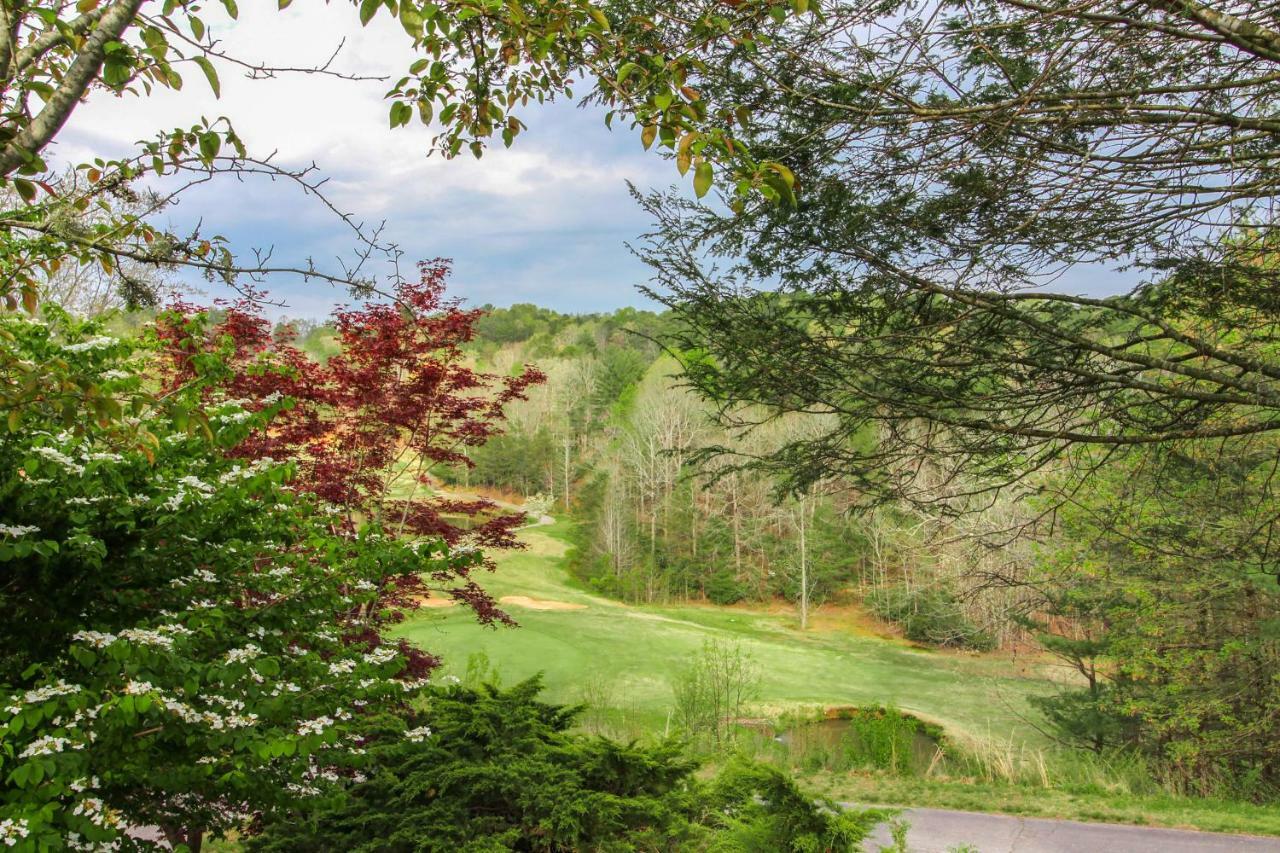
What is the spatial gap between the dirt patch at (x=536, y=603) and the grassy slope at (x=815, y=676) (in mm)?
756

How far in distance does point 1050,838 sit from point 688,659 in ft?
44.7

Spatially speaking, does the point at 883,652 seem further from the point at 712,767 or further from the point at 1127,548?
the point at 712,767

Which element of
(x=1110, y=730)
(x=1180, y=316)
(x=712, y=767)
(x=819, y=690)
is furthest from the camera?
(x=819, y=690)

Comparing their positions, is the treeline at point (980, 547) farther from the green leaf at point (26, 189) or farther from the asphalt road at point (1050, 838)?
the green leaf at point (26, 189)

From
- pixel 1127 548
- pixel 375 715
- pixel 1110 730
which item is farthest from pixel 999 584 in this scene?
pixel 1110 730

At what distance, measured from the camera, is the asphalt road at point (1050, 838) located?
594 cm

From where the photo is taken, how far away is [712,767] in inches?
347

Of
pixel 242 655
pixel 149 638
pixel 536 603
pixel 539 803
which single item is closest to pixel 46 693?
pixel 149 638

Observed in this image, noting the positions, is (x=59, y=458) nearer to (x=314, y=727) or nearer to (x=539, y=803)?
(x=314, y=727)

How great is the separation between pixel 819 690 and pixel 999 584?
46.9 feet

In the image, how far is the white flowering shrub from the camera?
2.30 meters

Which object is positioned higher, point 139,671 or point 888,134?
point 888,134

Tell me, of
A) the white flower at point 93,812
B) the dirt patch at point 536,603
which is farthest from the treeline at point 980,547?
the dirt patch at point 536,603

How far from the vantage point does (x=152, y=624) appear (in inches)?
116
